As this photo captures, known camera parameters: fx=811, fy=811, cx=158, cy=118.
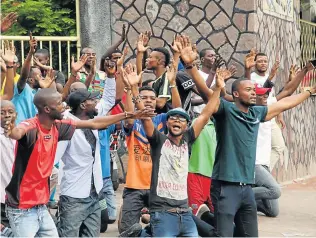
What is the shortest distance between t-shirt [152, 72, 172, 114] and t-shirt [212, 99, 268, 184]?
2.59 ft

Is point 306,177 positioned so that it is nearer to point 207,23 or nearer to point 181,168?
point 207,23

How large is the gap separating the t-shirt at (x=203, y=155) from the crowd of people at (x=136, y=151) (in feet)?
0.04

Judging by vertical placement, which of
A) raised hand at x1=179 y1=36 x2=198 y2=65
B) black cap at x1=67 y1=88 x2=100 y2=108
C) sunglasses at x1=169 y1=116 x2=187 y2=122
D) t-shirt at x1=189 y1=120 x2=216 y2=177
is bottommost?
t-shirt at x1=189 y1=120 x2=216 y2=177

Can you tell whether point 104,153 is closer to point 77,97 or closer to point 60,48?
point 77,97

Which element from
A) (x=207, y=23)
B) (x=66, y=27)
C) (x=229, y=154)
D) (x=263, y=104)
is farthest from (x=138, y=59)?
(x=66, y=27)

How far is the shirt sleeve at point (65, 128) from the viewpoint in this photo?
652 centimetres

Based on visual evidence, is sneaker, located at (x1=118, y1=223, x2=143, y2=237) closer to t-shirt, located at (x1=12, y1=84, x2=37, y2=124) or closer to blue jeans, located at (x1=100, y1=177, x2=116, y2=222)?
blue jeans, located at (x1=100, y1=177, x2=116, y2=222)

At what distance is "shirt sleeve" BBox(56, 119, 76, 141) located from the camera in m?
6.52

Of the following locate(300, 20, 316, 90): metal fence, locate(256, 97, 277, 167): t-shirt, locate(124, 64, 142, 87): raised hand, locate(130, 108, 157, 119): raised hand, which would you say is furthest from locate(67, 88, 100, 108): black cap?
locate(300, 20, 316, 90): metal fence

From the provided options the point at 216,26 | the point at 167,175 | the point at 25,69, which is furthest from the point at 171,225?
the point at 216,26

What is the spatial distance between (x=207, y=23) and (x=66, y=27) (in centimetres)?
281

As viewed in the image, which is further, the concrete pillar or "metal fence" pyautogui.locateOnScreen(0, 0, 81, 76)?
the concrete pillar

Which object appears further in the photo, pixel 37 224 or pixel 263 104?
pixel 263 104

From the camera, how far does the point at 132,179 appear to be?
25.6ft
